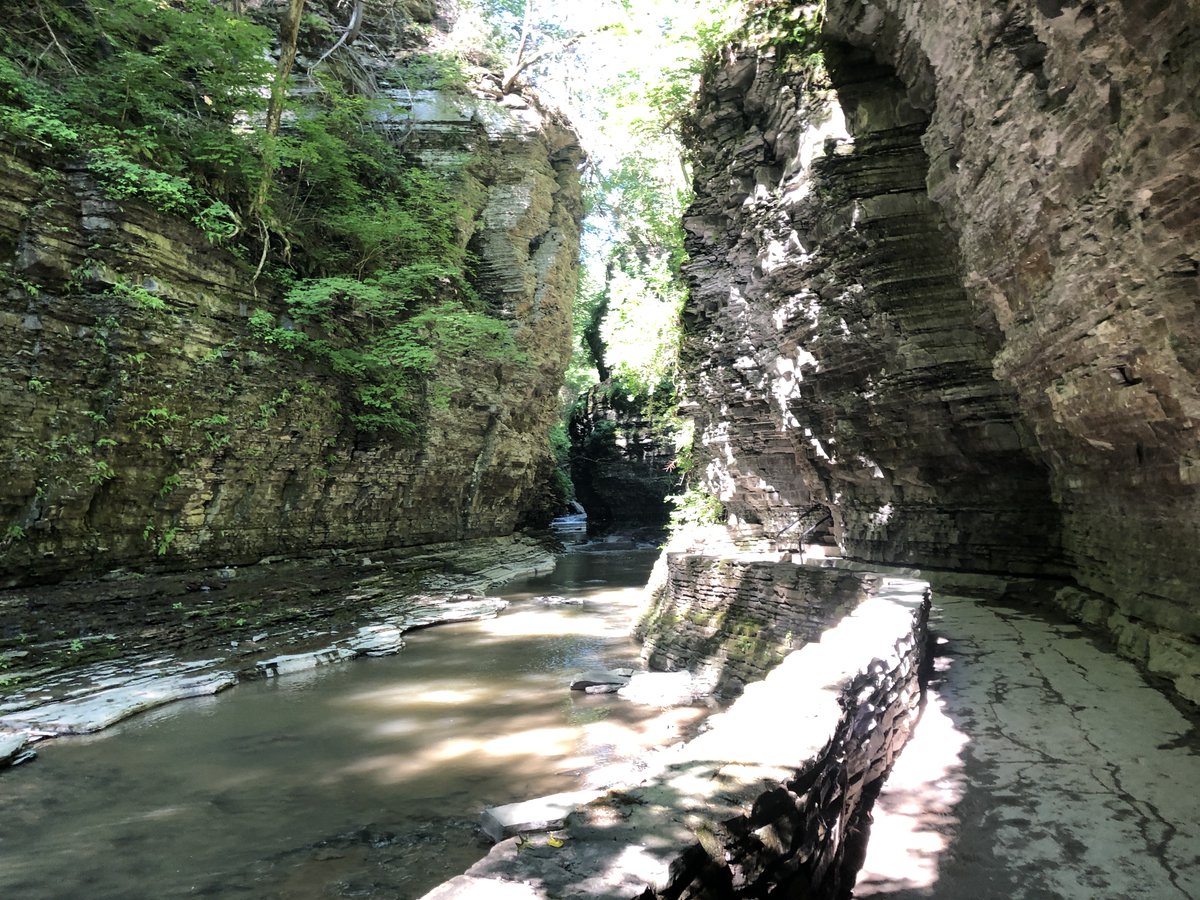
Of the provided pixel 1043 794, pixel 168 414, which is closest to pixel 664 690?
pixel 1043 794

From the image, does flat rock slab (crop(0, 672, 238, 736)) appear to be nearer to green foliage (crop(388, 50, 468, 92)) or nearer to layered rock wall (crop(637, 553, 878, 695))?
layered rock wall (crop(637, 553, 878, 695))

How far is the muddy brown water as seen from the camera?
483 cm

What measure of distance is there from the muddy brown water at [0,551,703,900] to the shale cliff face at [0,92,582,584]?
4.21 metres

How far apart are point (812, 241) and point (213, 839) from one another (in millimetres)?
9180

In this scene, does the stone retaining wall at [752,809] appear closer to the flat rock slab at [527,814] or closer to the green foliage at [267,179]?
the flat rock slab at [527,814]

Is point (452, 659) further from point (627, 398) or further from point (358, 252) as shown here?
point (627, 398)

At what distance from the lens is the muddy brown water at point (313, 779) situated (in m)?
4.83

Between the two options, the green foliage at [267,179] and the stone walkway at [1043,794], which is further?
the green foliage at [267,179]

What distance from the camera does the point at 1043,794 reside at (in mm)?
3133

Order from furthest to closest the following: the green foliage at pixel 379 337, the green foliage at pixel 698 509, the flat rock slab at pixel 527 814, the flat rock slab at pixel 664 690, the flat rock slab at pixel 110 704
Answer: the green foliage at pixel 698 509 → the green foliage at pixel 379 337 → the flat rock slab at pixel 664 690 → the flat rock slab at pixel 110 704 → the flat rock slab at pixel 527 814

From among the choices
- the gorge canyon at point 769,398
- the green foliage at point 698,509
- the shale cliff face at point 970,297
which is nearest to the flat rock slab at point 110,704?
the gorge canyon at point 769,398

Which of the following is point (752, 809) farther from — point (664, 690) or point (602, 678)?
point (602, 678)

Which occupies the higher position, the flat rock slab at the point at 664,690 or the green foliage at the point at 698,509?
the green foliage at the point at 698,509

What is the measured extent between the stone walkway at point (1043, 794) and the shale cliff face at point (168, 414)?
A: 1191 centimetres
